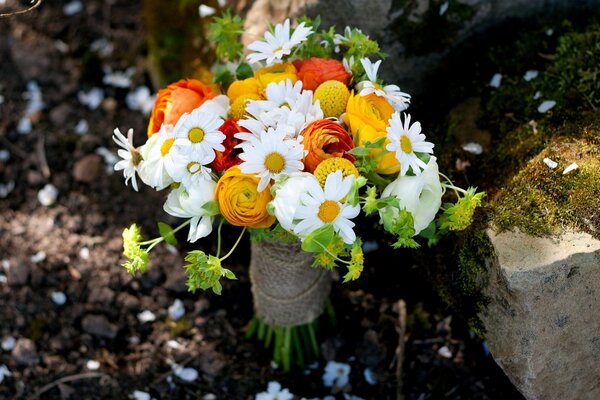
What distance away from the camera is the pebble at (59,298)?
103 inches

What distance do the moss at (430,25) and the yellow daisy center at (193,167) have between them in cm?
97

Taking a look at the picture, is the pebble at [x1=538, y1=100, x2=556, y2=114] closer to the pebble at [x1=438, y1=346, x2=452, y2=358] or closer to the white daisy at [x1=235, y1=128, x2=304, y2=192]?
the pebble at [x1=438, y1=346, x2=452, y2=358]

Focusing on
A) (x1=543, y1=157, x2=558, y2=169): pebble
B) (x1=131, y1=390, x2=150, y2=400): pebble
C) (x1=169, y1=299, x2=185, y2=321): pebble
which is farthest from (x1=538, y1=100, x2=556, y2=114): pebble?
(x1=131, y1=390, x2=150, y2=400): pebble

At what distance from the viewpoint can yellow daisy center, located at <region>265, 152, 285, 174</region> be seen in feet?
5.39

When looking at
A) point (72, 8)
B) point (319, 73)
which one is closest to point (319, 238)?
point (319, 73)

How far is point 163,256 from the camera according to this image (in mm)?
2711

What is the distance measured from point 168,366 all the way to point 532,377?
3.90ft

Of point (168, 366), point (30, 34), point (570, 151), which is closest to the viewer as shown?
point (570, 151)

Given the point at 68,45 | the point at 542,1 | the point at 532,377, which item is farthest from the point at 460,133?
the point at 68,45

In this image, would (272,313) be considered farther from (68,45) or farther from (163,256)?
(68,45)

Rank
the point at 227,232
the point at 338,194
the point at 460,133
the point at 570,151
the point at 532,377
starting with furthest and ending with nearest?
the point at 227,232 < the point at 460,133 < the point at 570,151 < the point at 532,377 < the point at 338,194

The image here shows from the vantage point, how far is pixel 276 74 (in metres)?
1.87

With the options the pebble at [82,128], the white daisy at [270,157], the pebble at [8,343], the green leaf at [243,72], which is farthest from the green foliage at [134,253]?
the pebble at [82,128]

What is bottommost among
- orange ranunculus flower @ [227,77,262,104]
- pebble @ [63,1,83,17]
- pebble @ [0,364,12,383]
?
pebble @ [0,364,12,383]
